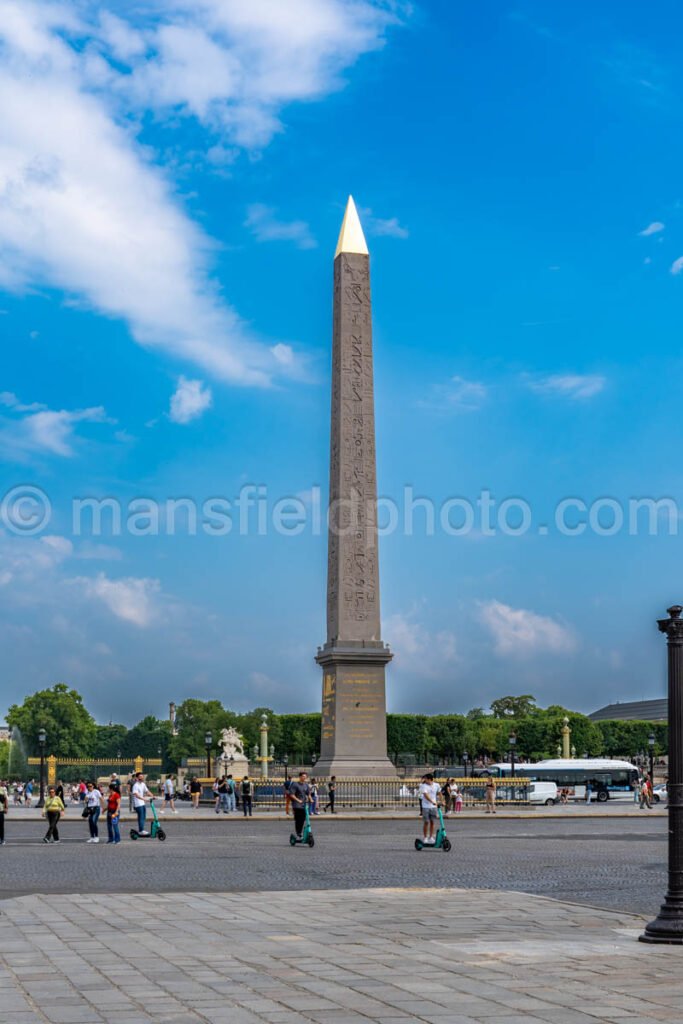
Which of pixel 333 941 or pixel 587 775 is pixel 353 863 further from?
pixel 587 775

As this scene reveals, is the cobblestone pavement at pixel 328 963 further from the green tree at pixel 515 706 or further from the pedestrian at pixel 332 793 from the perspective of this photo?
the green tree at pixel 515 706

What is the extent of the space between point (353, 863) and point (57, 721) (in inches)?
4565

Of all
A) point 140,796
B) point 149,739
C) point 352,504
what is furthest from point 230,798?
point 149,739

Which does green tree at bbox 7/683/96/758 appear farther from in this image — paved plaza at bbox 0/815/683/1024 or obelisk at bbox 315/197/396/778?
paved plaza at bbox 0/815/683/1024

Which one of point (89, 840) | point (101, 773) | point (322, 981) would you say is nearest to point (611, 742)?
point (101, 773)

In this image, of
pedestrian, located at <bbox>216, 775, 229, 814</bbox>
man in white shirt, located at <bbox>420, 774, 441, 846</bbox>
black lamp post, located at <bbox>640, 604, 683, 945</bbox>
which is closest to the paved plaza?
black lamp post, located at <bbox>640, 604, 683, 945</bbox>

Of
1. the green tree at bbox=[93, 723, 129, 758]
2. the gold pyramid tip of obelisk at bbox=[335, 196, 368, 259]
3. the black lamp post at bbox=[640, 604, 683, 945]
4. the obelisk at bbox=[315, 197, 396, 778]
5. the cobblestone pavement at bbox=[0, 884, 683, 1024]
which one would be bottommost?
the green tree at bbox=[93, 723, 129, 758]

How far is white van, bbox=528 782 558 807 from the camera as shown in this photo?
6493 centimetres

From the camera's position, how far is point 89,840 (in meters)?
29.2

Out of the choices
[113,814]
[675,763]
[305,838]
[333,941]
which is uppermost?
[675,763]

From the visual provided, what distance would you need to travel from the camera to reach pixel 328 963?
1008 centimetres

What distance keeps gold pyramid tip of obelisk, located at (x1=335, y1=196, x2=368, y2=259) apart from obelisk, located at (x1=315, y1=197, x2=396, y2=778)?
0.03 metres

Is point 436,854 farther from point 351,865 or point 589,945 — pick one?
point 589,945

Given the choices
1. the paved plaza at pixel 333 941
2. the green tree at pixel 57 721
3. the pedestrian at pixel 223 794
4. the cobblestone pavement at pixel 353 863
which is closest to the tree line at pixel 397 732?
the green tree at pixel 57 721
